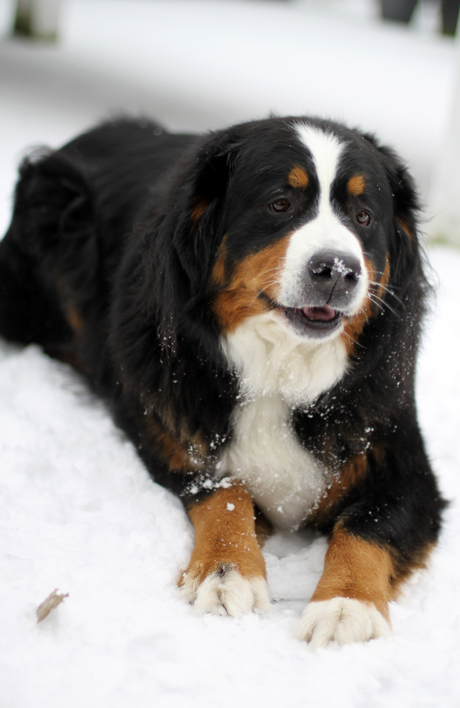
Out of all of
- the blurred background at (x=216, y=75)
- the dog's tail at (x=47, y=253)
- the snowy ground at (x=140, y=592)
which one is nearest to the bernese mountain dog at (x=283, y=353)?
the snowy ground at (x=140, y=592)

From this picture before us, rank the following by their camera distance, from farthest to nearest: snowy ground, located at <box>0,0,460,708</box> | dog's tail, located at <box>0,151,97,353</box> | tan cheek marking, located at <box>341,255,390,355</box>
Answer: dog's tail, located at <box>0,151,97,353</box>
tan cheek marking, located at <box>341,255,390,355</box>
snowy ground, located at <box>0,0,460,708</box>

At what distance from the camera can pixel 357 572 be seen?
2221 millimetres

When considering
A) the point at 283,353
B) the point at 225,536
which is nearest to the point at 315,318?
the point at 283,353

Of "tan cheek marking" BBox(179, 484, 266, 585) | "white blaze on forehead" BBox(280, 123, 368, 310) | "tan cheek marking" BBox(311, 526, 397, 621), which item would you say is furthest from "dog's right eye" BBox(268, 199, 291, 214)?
"tan cheek marking" BBox(311, 526, 397, 621)

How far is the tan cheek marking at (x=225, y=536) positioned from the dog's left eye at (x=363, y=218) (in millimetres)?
1151

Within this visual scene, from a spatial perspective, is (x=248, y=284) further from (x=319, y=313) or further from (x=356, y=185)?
(x=356, y=185)

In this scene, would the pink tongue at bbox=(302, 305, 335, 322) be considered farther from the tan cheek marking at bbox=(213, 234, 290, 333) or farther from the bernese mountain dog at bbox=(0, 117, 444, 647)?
the tan cheek marking at bbox=(213, 234, 290, 333)

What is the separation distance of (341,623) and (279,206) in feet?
4.81

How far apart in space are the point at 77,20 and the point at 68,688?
19.4 metres

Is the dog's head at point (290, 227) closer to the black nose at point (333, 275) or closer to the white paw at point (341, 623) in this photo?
the black nose at point (333, 275)

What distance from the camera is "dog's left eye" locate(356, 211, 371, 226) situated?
8.27ft

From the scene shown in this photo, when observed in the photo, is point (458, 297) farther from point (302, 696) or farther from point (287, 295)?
point (302, 696)

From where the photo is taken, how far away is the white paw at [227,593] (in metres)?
2.11

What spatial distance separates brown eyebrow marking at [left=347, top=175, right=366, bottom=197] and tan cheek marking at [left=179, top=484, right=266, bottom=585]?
1.24 m
